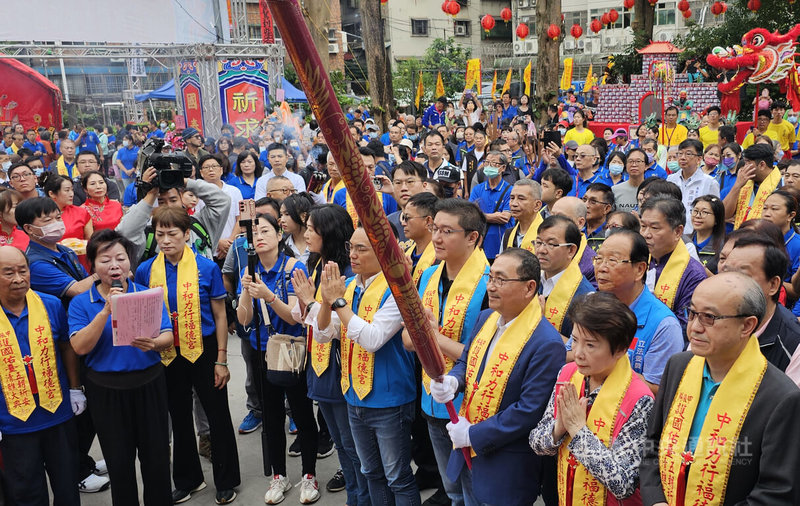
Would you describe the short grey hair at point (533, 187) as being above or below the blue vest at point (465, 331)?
above

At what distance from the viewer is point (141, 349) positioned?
11.6 feet

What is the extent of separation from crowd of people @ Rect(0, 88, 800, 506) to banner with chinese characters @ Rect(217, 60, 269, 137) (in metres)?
12.6

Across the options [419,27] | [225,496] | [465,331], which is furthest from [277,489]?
[419,27]

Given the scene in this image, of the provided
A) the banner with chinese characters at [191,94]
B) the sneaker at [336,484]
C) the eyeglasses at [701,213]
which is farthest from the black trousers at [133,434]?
the banner with chinese characters at [191,94]

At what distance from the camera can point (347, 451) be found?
3.67m

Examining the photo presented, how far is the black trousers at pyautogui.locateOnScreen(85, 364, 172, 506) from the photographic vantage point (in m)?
3.55

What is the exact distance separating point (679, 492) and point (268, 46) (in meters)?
17.5

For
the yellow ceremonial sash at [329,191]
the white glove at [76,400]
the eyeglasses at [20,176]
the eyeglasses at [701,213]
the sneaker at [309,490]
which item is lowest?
the sneaker at [309,490]

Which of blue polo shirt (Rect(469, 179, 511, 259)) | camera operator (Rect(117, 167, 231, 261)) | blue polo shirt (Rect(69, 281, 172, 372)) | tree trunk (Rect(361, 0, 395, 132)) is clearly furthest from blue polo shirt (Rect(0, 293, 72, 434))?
tree trunk (Rect(361, 0, 395, 132))

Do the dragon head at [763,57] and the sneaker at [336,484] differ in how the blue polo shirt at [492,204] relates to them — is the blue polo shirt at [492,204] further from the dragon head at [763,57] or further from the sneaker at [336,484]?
the dragon head at [763,57]

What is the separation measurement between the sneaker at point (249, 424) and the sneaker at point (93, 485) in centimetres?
98

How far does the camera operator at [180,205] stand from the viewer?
4281 mm

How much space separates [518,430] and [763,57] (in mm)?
12044

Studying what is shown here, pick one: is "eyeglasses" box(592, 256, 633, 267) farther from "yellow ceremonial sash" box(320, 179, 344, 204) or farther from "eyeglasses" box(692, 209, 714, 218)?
"yellow ceremonial sash" box(320, 179, 344, 204)
